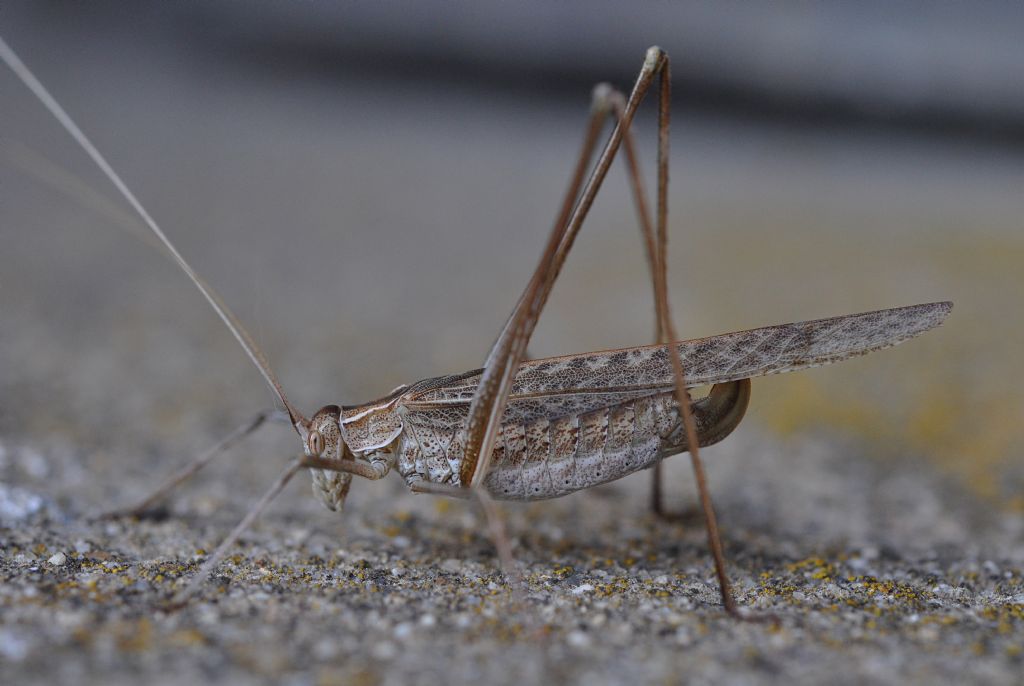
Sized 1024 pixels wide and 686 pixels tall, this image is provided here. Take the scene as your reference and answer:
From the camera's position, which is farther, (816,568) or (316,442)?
(316,442)

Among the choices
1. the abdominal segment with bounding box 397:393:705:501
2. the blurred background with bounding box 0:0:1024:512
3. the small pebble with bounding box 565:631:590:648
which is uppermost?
the blurred background with bounding box 0:0:1024:512

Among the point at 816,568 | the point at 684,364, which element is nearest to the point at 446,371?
the point at 684,364

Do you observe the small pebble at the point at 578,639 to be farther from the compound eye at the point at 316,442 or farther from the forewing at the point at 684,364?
the compound eye at the point at 316,442

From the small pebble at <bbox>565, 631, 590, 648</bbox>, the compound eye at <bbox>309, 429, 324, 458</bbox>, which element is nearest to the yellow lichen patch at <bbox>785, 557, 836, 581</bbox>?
the small pebble at <bbox>565, 631, 590, 648</bbox>

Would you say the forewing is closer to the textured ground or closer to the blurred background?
the textured ground

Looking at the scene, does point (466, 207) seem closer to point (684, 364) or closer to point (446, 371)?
point (446, 371)

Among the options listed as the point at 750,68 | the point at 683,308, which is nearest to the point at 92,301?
the point at 683,308

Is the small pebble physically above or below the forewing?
below

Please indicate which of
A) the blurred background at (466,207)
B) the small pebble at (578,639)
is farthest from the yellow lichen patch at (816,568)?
the blurred background at (466,207)
